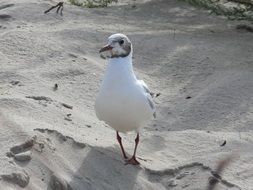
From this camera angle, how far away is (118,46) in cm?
500

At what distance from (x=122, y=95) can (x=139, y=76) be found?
206cm

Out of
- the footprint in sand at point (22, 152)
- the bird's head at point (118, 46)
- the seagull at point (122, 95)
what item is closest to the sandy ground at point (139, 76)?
the footprint in sand at point (22, 152)

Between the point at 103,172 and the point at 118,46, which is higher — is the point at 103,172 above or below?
below

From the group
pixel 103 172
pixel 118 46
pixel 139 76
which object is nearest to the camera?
pixel 103 172

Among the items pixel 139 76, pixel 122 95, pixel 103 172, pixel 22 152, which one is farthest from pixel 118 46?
pixel 139 76

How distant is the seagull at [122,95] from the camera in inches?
190

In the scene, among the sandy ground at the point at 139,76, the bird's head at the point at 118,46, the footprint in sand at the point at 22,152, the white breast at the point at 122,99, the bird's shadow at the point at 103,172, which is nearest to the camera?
the footprint in sand at the point at 22,152

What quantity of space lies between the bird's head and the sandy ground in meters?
0.73

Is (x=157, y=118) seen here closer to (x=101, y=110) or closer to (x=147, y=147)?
(x=147, y=147)

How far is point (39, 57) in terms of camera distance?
6.74m

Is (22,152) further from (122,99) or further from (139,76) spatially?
(139,76)

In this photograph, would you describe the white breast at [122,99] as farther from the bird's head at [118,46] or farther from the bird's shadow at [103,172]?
the bird's shadow at [103,172]

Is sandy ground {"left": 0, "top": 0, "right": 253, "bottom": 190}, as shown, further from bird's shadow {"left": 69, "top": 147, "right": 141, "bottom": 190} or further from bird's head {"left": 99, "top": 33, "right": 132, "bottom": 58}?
bird's head {"left": 99, "top": 33, "right": 132, "bottom": 58}

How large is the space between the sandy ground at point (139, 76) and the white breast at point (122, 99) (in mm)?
313
